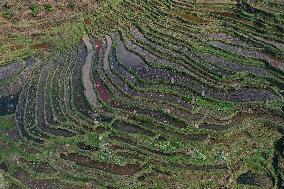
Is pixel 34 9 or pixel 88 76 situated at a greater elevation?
pixel 34 9

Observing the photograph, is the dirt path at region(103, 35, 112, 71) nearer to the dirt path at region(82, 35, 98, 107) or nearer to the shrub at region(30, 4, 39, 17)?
the dirt path at region(82, 35, 98, 107)

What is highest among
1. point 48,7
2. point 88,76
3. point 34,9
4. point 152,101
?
point 48,7

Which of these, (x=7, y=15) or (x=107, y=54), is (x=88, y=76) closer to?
(x=107, y=54)

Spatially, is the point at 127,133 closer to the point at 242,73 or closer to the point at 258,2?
the point at 242,73

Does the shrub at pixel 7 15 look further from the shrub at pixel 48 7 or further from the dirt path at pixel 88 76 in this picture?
the dirt path at pixel 88 76

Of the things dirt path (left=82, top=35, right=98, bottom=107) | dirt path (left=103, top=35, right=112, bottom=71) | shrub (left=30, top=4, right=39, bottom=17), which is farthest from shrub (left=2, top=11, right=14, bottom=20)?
dirt path (left=103, top=35, right=112, bottom=71)

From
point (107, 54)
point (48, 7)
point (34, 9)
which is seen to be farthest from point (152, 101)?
point (34, 9)

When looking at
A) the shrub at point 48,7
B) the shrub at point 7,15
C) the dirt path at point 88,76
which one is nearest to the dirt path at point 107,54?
the dirt path at point 88,76
